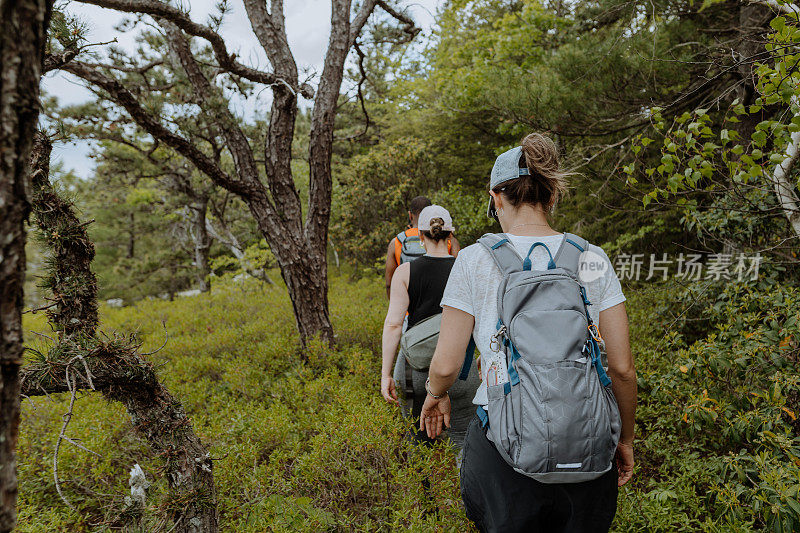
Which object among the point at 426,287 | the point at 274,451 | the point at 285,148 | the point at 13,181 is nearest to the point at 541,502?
the point at 426,287

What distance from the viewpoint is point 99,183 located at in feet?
44.3

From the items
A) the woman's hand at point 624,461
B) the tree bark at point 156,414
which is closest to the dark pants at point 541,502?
the woman's hand at point 624,461

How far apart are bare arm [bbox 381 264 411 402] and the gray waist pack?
6.2 inches

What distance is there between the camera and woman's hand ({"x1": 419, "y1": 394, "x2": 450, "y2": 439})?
75.3 inches

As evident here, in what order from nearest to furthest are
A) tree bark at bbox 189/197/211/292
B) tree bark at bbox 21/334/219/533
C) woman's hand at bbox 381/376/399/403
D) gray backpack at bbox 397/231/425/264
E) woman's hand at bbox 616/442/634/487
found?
woman's hand at bbox 616/442/634/487 → tree bark at bbox 21/334/219/533 → woman's hand at bbox 381/376/399/403 → gray backpack at bbox 397/231/425/264 → tree bark at bbox 189/197/211/292

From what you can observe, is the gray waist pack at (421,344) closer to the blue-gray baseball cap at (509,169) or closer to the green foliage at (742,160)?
the blue-gray baseball cap at (509,169)

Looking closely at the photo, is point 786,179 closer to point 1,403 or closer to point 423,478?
point 423,478

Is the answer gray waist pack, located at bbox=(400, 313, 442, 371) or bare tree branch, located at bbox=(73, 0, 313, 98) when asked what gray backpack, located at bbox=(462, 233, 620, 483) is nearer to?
gray waist pack, located at bbox=(400, 313, 442, 371)

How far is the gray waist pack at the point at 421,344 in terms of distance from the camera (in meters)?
→ 2.55

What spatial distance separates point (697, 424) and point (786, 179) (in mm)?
2057

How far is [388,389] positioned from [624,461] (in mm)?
1441

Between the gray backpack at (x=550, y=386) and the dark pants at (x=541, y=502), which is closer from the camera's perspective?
the gray backpack at (x=550, y=386)

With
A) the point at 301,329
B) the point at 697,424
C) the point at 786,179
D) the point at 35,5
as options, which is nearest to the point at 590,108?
the point at 786,179

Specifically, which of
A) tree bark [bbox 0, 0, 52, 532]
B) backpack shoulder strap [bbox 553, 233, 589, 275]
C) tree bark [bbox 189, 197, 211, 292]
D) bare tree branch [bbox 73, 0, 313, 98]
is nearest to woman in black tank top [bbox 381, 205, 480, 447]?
backpack shoulder strap [bbox 553, 233, 589, 275]
